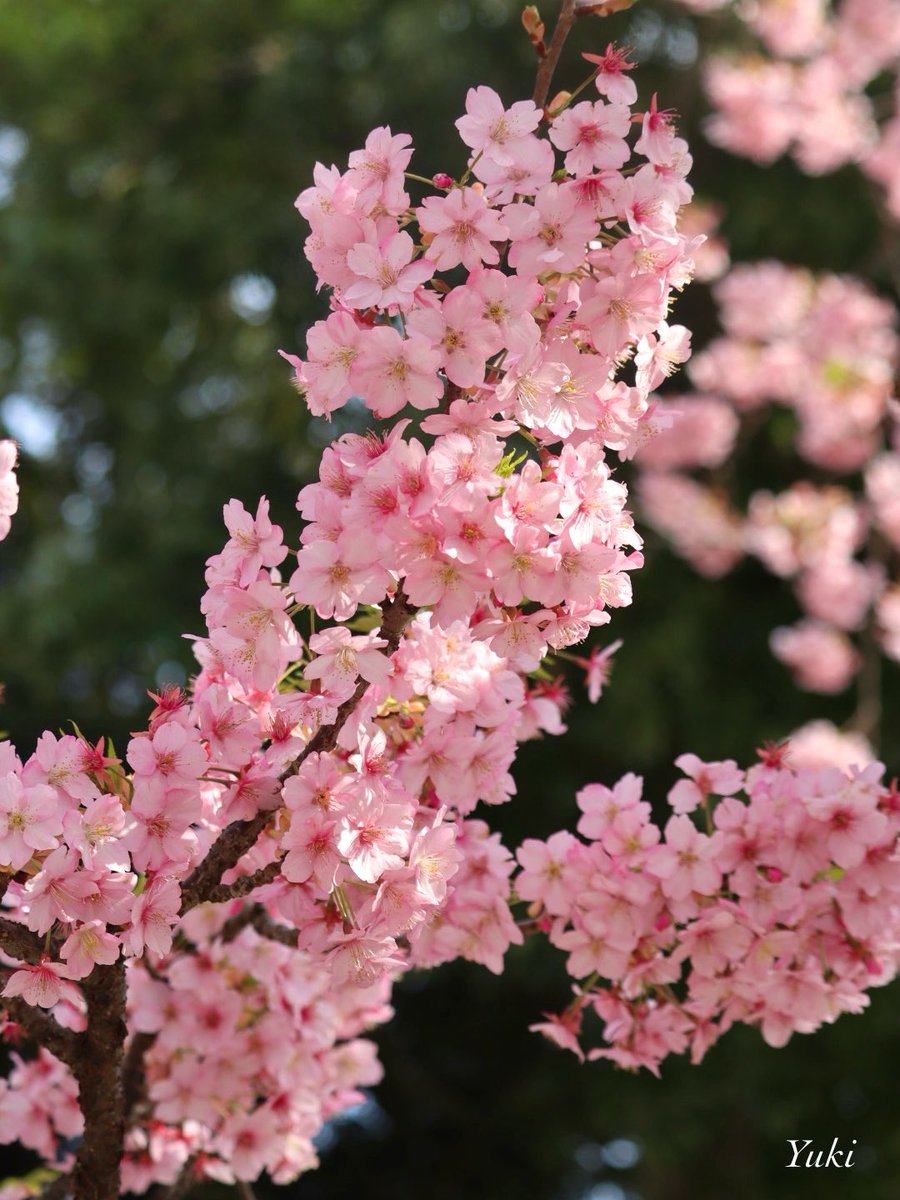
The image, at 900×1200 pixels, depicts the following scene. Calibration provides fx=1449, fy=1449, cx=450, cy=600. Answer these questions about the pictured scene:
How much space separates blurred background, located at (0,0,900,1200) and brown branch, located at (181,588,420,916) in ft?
Result: 13.3

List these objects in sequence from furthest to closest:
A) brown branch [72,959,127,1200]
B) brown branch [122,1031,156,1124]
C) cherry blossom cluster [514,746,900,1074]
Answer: brown branch [122,1031,156,1124], cherry blossom cluster [514,746,900,1074], brown branch [72,959,127,1200]

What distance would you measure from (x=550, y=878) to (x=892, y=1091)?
4.75m

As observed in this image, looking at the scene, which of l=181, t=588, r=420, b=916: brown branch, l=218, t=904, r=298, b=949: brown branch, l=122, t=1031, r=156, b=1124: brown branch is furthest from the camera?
l=122, t=1031, r=156, b=1124: brown branch

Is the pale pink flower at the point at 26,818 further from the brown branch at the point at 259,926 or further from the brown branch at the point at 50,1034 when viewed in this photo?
the brown branch at the point at 259,926

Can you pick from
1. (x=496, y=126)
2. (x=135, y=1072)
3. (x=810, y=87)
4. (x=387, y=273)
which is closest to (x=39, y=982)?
(x=135, y=1072)

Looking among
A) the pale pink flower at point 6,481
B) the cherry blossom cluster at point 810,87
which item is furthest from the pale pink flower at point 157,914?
the cherry blossom cluster at point 810,87

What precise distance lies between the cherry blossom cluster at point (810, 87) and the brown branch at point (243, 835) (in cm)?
517

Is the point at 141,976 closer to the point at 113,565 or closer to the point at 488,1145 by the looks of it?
the point at 113,565

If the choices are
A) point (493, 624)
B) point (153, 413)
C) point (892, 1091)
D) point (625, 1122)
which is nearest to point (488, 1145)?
point (625, 1122)

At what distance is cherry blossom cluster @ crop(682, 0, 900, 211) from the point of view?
19.9 ft

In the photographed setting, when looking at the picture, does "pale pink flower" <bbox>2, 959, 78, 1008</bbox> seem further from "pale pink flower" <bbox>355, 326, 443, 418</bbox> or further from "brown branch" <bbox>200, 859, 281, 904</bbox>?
"pale pink flower" <bbox>355, 326, 443, 418</bbox>

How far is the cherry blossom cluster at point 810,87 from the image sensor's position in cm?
607

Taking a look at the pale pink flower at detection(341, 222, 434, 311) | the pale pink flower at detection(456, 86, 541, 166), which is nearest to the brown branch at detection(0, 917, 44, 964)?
the pale pink flower at detection(341, 222, 434, 311)

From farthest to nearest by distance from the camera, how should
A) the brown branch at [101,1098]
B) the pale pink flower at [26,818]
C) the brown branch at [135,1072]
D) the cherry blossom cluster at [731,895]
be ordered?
the brown branch at [135,1072]
the cherry blossom cluster at [731,895]
the brown branch at [101,1098]
the pale pink flower at [26,818]
